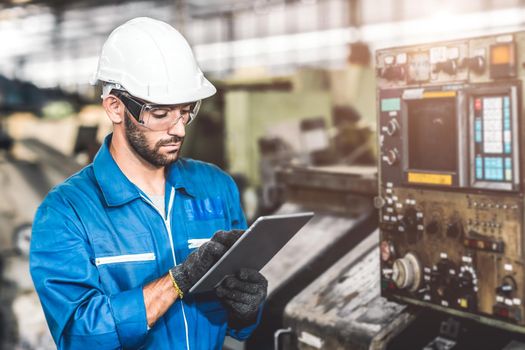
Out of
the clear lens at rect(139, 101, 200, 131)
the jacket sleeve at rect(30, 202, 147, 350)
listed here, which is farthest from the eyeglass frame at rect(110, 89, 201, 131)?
the jacket sleeve at rect(30, 202, 147, 350)

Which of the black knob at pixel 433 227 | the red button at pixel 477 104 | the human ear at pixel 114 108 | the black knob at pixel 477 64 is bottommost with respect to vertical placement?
the black knob at pixel 433 227

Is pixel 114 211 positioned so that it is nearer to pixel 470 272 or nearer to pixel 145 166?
pixel 145 166

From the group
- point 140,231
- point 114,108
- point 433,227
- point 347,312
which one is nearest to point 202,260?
point 140,231

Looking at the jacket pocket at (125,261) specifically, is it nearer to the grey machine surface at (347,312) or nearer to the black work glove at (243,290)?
the black work glove at (243,290)

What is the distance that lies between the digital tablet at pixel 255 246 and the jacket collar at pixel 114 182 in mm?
294

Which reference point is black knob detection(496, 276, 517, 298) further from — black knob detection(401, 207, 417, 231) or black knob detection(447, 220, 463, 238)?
black knob detection(401, 207, 417, 231)

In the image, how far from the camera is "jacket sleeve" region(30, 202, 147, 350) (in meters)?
1.34

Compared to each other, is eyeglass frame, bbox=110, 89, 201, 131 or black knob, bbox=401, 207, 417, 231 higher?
eyeglass frame, bbox=110, 89, 201, 131

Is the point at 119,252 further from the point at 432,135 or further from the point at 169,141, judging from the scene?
the point at 432,135

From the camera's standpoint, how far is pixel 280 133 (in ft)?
14.6

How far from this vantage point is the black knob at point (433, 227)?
171cm

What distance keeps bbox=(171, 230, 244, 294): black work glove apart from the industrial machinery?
0.62m

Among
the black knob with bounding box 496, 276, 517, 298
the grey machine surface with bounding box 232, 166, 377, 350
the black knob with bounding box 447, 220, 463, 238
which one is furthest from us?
the grey machine surface with bounding box 232, 166, 377, 350

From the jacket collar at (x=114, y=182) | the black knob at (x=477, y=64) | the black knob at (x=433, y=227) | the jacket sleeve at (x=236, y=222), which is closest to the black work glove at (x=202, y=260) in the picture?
the jacket collar at (x=114, y=182)
